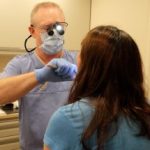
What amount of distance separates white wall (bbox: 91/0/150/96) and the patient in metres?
1.07

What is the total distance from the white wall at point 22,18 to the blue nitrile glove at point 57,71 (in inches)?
46.5

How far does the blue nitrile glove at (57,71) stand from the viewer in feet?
3.64

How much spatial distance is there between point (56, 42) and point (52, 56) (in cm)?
8

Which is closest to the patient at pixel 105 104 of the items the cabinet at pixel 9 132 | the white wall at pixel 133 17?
the white wall at pixel 133 17

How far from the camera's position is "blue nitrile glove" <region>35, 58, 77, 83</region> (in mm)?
1110

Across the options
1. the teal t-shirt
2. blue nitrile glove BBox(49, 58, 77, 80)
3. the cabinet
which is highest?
blue nitrile glove BBox(49, 58, 77, 80)

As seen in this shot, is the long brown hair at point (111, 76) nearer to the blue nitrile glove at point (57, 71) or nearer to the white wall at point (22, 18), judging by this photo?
the blue nitrile glove at point (57, 71)

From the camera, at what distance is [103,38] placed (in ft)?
2.58

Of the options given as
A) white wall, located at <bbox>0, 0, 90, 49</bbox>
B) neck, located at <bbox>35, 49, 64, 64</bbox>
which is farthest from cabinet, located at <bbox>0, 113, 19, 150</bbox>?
neck, located at <bbox>35, 49, 64, 64</bbox>

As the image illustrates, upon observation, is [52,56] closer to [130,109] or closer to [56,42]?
[56,42]

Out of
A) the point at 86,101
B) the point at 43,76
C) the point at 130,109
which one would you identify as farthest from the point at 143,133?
the point at 43,76

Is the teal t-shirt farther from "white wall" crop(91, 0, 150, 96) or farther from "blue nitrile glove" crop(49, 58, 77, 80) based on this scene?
"white wall" crop(91, 0, 150, 96)

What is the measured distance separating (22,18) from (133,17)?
0.87 meters

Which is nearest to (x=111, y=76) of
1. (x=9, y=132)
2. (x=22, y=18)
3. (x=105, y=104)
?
(x=105, y=104)
